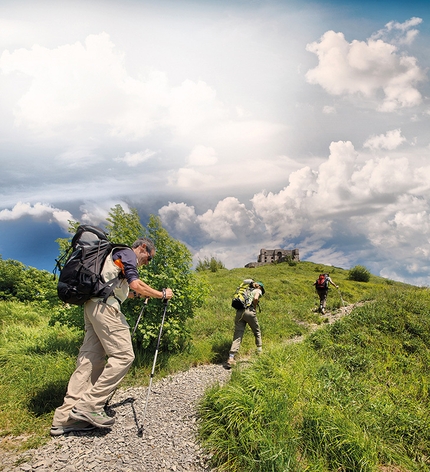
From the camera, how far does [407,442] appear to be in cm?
544

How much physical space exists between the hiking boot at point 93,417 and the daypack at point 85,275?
1707mm

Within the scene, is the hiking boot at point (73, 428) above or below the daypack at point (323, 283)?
below

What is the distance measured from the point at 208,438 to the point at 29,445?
2714 millimetres

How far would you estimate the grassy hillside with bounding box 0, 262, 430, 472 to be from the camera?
476 cm

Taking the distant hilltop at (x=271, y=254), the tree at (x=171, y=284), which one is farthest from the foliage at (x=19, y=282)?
the distant hilltop at (x=271, y=254)

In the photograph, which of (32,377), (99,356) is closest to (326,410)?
(99,356)

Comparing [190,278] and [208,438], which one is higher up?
[190,278]

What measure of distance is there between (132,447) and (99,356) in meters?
1.56

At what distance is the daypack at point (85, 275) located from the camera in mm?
5348

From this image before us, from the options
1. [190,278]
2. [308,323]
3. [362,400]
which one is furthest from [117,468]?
[308,323]

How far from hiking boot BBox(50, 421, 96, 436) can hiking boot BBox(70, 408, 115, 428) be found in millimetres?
289

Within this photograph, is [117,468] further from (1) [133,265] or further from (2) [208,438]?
(1) [133,265]

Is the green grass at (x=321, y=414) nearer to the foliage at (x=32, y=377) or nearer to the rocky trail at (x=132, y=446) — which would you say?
the rocky trail at (x=132, y=446)

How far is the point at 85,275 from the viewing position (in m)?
5.39
